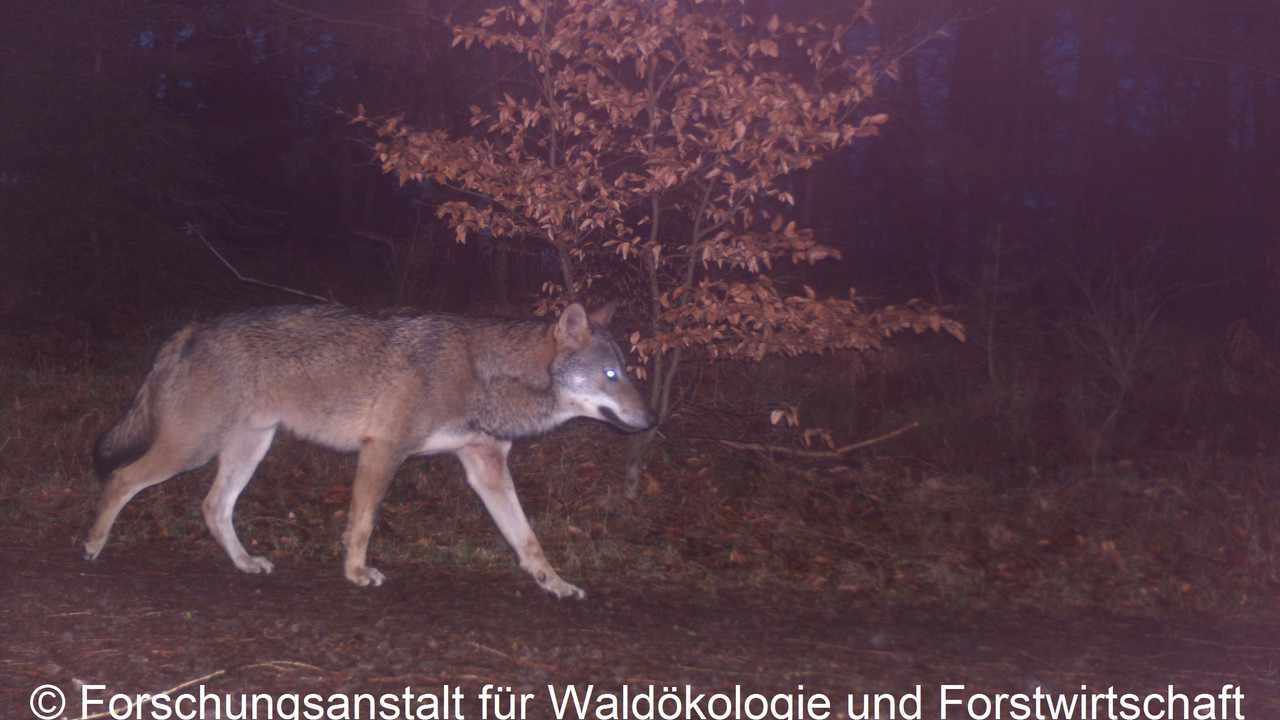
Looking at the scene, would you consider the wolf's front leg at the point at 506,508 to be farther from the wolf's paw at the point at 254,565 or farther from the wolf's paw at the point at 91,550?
the wolf's paw at the point at 91,550

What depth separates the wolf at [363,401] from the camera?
18.4 feet

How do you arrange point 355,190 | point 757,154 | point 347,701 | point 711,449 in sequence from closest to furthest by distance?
1. point 347,701
2. point 757,154
3. point 711,449
4. point 355,190

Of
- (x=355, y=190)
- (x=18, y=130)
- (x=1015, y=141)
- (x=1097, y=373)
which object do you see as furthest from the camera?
(x=355, y=190)

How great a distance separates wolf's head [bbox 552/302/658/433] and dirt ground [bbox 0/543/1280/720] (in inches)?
43.7

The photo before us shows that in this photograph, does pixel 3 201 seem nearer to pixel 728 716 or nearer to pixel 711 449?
pixel 711 449

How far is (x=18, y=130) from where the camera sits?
12.3 m

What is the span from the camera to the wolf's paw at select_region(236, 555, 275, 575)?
5.78 meters

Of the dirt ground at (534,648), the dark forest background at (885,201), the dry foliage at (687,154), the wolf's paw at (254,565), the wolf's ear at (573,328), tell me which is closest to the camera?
the dirt ground at (534,648)

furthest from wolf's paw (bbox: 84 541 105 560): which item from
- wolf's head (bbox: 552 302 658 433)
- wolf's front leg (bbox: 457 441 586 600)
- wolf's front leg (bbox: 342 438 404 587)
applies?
wolf's head (bbox: 552 302 658 433)

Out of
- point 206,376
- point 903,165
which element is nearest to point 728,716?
point 206,376

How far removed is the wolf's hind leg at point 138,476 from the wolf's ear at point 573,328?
7.51 feet

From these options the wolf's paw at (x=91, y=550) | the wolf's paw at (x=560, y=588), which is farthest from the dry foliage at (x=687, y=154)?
the wolf's paw at (x=91, y=550)

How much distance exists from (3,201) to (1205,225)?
2161 cm

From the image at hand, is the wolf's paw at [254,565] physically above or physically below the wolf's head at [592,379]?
below
